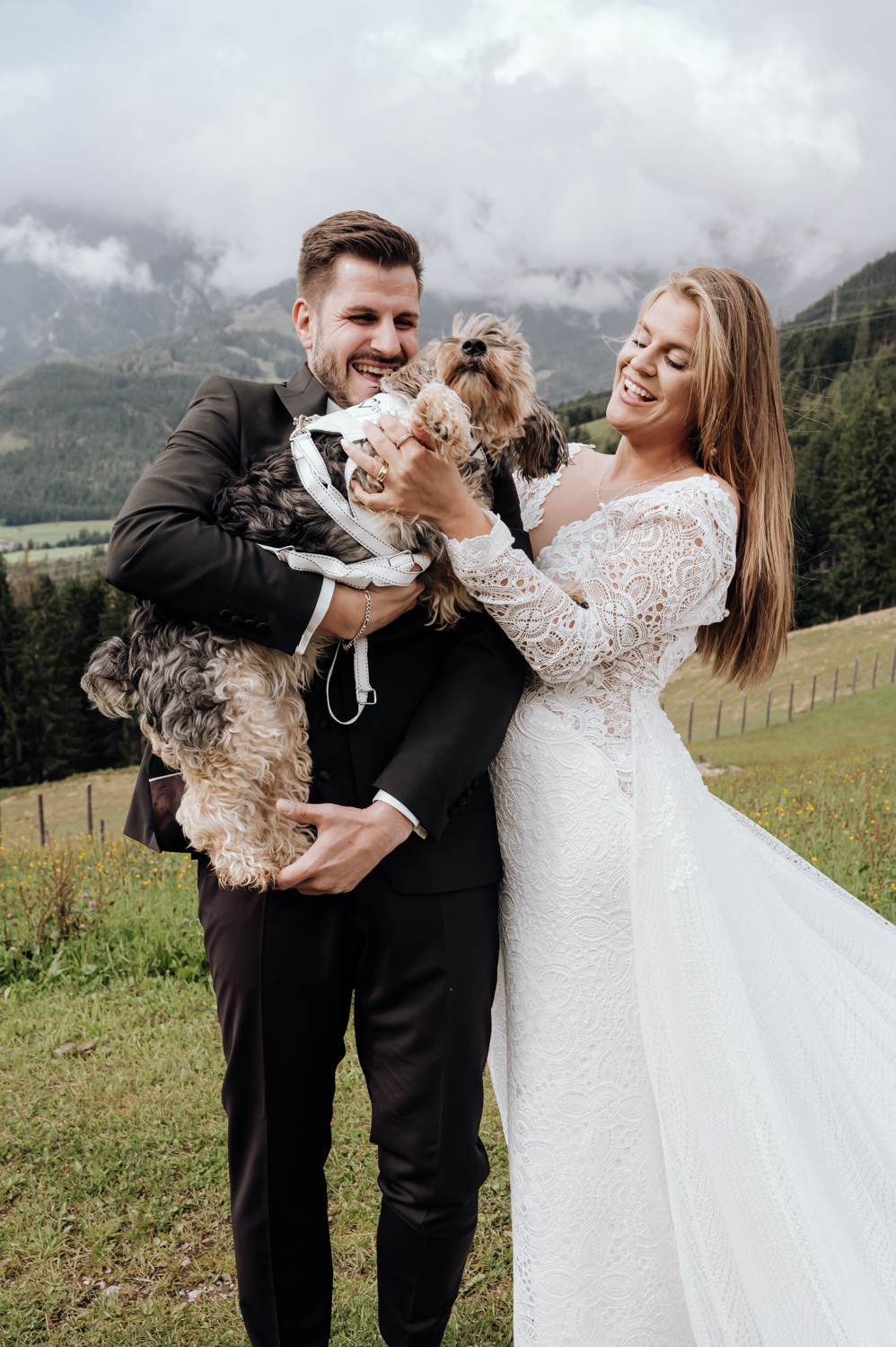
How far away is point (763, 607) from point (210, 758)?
2.17 metres

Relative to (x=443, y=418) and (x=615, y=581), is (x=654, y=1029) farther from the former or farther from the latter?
(x=443, y=418)

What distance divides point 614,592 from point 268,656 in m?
1.17

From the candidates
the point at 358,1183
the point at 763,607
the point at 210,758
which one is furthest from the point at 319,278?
the point at 358,1183

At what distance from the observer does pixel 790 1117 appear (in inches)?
106

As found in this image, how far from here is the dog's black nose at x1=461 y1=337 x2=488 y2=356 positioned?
8.61 ft

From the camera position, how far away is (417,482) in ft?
7.89

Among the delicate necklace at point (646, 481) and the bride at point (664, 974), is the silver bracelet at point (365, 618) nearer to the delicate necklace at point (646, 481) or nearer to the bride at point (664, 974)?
the bride at point (664, 974)

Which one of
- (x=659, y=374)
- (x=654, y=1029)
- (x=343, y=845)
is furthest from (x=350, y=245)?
(x=654, y=1029)

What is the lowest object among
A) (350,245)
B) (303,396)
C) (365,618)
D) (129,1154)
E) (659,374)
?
(129,1154)

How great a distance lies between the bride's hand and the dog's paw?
30 mm

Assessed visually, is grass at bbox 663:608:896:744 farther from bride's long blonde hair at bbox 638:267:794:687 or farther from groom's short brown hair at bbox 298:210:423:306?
groom's short brown hair at bbox 298:210:423:306

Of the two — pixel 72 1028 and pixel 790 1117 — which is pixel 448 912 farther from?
pixel 72 1028

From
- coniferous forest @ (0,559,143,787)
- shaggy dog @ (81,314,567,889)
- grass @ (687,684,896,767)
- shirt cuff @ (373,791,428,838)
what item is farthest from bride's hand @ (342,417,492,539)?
coniferous forest @ (0,559,143,787)

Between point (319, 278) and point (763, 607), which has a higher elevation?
point (319, 278)
